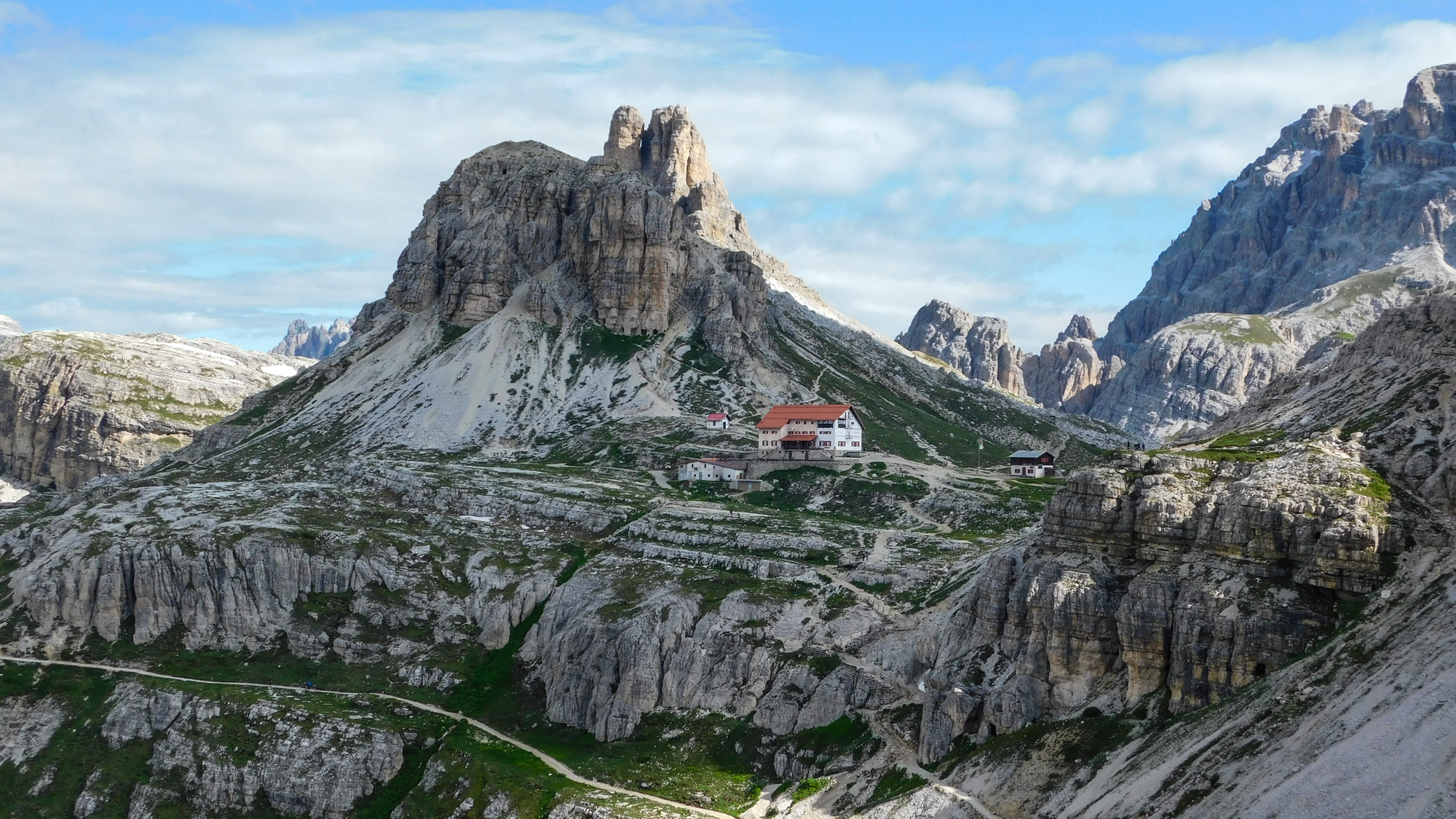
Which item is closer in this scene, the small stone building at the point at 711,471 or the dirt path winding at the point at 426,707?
the dirt path winding at the point at 426,707

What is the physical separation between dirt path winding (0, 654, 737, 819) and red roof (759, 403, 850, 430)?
270 feet

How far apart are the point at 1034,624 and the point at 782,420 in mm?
102923

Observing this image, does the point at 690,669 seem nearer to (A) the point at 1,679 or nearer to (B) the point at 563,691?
(B) the point at 563,691

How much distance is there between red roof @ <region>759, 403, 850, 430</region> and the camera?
193875 millimetres

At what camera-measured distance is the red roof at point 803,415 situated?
194 metres

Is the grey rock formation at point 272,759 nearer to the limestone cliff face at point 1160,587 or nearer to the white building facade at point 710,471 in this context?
the limestone cliff face at point 1160,587

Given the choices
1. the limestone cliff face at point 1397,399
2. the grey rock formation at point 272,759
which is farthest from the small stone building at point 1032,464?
the grey rock formation at point 272,759

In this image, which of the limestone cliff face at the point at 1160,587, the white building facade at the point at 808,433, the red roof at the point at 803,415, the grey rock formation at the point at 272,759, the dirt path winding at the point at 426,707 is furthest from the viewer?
the red roof at the point at 803,415

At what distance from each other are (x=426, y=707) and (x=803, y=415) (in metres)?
87.2

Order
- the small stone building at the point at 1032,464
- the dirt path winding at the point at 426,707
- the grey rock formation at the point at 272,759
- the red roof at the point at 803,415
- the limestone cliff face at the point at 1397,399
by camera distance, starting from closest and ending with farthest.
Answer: the limestone cliff face at the point at 1397,399 → the dirt path winding at the point at 426,707 → the grey rock formation at the point at 272,759 → the small stone building at the point at 1032,464 → the red roof at the point at 803,415

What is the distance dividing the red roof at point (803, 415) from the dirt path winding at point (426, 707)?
8242 cm

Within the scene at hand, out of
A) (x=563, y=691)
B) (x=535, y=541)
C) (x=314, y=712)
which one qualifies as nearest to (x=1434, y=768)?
(x=563, y=691)

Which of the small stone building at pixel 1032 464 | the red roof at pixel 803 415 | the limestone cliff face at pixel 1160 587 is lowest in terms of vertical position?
the limestone cliff face at pixel 1160 587

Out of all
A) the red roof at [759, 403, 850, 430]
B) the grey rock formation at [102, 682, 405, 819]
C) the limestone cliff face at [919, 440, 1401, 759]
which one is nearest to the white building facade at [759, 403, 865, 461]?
the red roof at [759, 403, 850, 430]
